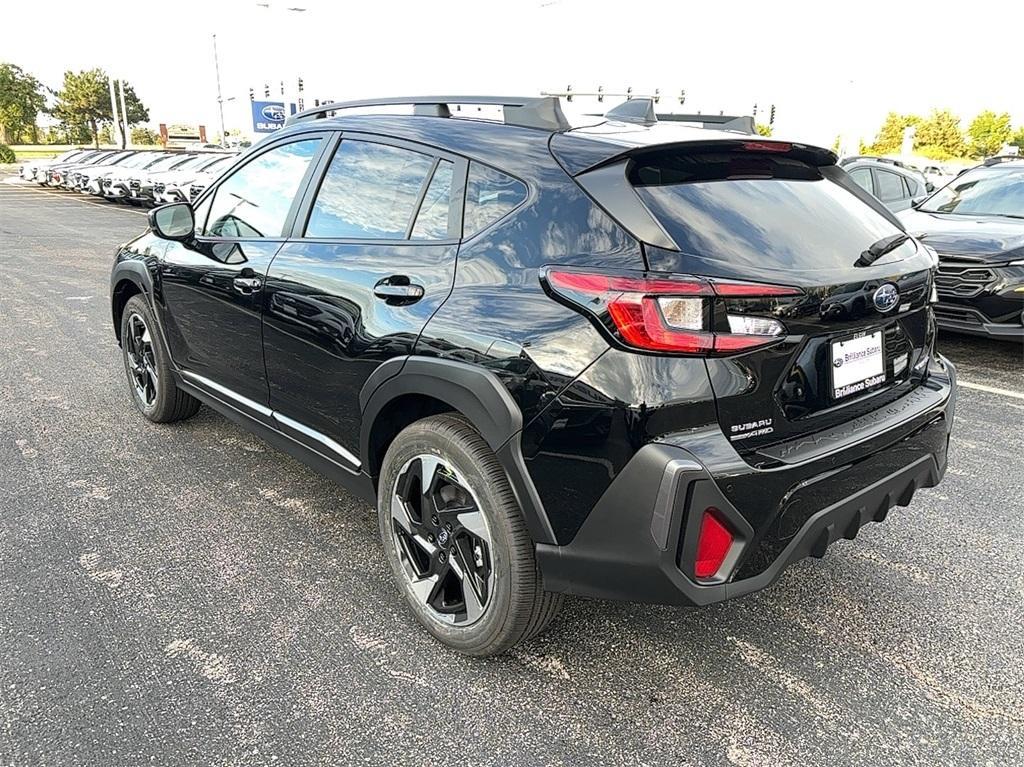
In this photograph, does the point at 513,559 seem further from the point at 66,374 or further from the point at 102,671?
the point at 66,374

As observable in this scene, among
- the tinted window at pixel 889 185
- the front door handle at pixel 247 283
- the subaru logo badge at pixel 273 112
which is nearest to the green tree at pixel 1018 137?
the subaru logo badge at pixel 273 112

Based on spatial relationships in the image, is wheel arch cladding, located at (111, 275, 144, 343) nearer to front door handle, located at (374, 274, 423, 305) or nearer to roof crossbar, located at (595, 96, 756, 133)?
front door handle, located at (374, 274, 423, 305)

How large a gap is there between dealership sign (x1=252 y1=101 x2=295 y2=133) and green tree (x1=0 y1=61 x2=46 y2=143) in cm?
4404

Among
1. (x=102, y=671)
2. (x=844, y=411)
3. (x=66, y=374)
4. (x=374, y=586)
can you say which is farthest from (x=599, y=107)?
(x=66, y=374)

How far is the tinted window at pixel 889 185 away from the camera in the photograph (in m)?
10.8

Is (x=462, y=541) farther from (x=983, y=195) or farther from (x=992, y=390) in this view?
(x=983, y=195)

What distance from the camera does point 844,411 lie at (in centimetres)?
231

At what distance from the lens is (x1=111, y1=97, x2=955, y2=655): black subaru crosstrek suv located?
2.00 m

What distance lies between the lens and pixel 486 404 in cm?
222

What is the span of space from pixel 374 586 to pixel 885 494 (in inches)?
71.6

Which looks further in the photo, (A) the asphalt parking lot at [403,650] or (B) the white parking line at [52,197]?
(B) the white parking line at [52,197]

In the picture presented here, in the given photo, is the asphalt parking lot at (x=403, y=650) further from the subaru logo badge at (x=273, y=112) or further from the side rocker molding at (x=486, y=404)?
the subaru logo badge at (x=273, y=112)

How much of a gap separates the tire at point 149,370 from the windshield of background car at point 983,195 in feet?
22.5

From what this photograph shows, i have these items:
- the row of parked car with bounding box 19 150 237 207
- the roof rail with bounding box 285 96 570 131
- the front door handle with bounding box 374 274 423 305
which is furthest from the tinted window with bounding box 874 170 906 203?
the row of parked car with bounding box 19 150 237 207
